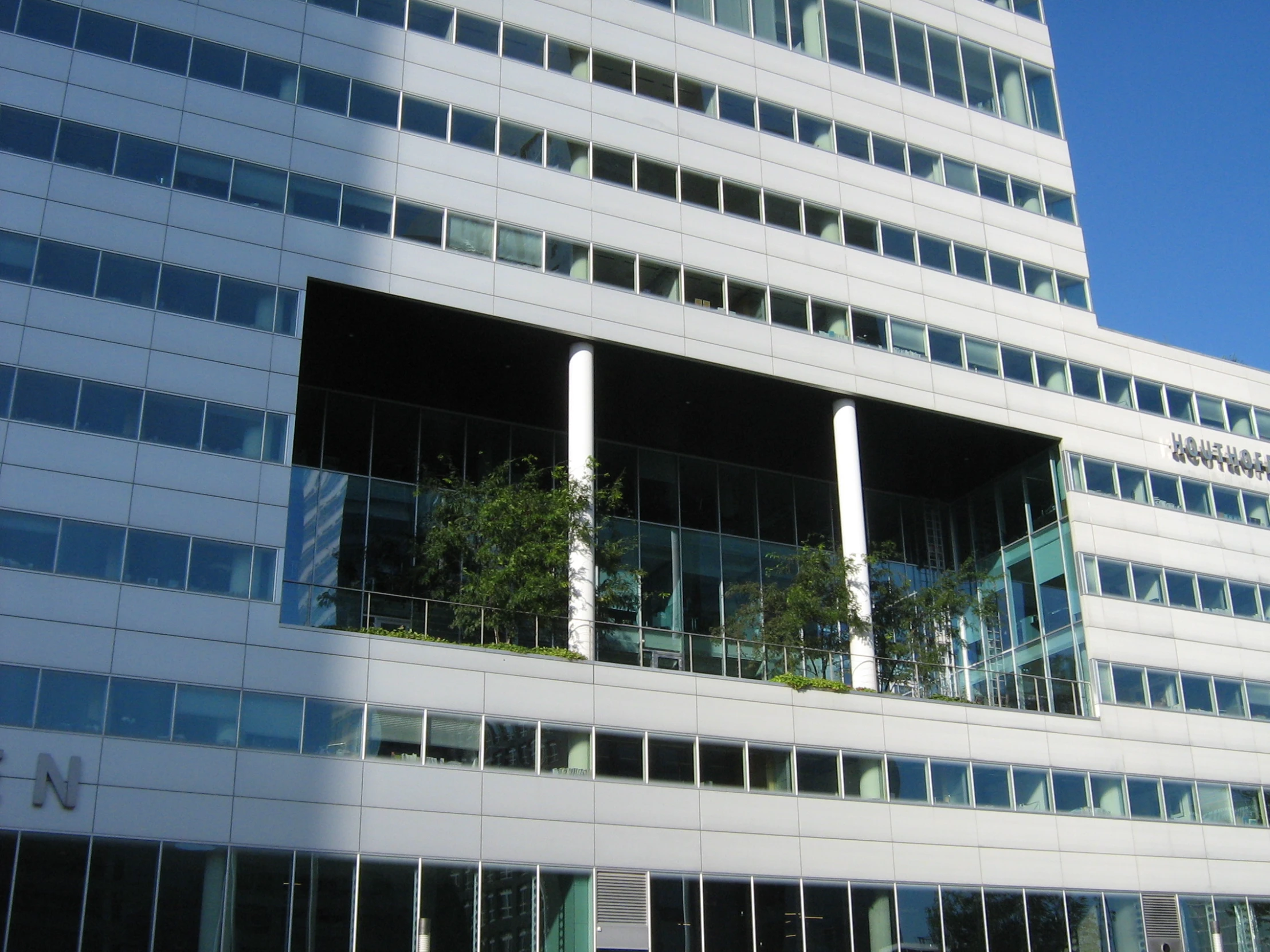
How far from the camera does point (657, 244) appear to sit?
41906mm

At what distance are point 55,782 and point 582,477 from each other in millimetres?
15823

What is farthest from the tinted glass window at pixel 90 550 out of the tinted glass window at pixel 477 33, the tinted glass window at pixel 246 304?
the tinted glass window at pixel 477 33

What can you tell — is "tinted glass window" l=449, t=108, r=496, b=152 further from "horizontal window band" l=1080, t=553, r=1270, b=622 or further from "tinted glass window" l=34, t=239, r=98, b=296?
"horizontal window band" l=1080, t=553, r=1270, b=622

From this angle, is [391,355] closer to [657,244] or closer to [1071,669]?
[657,244]

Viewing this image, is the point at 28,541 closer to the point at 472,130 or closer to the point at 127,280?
the point at 127,280

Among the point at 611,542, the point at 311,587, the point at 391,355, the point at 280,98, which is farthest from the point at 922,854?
the point at 280,98

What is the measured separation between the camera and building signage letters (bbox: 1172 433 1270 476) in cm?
4884

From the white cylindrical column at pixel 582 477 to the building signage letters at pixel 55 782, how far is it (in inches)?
498

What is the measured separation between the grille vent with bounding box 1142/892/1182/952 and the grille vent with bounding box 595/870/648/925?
654 inches

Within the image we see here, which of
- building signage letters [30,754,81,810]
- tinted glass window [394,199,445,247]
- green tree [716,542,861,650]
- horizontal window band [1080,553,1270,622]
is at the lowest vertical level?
building signage letters [30,754,81,810]

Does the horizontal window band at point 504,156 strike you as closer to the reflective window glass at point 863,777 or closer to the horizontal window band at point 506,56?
the horizontal window band at point 506,56

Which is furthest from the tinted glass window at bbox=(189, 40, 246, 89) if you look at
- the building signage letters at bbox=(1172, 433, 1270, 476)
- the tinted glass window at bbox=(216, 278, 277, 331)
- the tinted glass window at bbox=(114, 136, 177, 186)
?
the building signage letters at bbox=(1172, 433, 1270, 476)

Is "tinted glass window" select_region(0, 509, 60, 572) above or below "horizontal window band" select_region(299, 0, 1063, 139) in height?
below

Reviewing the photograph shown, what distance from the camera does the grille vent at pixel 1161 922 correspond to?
40.4m
